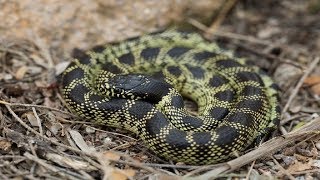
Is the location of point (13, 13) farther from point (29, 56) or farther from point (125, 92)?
point (125, 92)

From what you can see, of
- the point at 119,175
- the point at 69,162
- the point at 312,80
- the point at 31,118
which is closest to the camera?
the point at 119,175

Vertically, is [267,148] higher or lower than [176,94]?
lower

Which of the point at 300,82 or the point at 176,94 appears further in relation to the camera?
the point at 300,82

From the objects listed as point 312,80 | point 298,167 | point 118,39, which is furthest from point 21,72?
point 312,80

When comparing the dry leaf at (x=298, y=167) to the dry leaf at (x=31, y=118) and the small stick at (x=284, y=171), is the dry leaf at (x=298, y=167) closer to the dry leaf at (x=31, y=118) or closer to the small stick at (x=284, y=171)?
the small stick at (x=284, y=171)

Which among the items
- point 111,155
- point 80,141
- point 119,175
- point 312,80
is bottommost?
point 119,175

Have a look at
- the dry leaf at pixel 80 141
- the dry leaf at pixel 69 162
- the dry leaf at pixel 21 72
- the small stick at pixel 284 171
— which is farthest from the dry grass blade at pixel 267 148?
the dry leaf at pixel 21 72

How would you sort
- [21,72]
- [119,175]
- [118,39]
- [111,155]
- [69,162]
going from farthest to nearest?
[118,39], [21,72], [111,155], [69,162], [119,175]

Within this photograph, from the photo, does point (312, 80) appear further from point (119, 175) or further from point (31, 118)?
point (31, 118)
